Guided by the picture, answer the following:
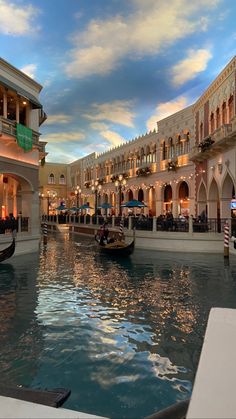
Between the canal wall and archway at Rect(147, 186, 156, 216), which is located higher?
archway at Rect(147, 186, 156, 216)

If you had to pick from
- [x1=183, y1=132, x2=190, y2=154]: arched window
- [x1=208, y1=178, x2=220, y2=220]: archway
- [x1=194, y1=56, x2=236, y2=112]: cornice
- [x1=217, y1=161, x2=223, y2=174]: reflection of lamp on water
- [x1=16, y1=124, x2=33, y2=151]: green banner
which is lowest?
[x1=208, y1=178, x2=220, y2=220]: archway

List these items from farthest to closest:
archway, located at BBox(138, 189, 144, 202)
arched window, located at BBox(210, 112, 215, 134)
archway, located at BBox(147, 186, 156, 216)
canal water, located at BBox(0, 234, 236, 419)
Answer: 1. archway, located at BBox(138, 189, 144, 202)
2. archway, located at BBox(147, 186, 156, 216)
3. arched window, located at BBox(210, 112, 215, 134)
4. canal water, located at BBox(0, 234, 236, 419)

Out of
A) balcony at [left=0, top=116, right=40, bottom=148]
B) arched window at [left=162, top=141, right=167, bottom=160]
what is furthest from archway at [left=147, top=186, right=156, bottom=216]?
balcony at [left=0, top=116, right=40, bottom=148]

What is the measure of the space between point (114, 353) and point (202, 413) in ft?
11.1

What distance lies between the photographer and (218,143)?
1555cm

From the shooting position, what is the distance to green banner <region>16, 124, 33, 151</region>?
13.6 meters

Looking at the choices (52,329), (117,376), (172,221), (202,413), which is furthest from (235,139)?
(202,413)

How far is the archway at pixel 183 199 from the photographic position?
2252 centimetres

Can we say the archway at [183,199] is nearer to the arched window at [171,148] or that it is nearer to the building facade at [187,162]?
the building facade at [187,162]

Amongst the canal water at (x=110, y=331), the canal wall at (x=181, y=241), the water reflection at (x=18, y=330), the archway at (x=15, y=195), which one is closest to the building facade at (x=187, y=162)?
the canal wall at (x=181, y=241)

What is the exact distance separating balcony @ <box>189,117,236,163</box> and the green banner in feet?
25.3

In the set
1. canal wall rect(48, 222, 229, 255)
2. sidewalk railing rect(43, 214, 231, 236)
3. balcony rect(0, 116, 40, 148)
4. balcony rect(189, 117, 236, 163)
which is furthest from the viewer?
sidewalk railing rect(43, 214, 231, 236)

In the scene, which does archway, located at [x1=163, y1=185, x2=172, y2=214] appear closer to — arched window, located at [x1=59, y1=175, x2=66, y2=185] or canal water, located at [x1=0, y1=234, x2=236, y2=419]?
canal water, located at [x1=0, y1=234, x2=236, y2=419]

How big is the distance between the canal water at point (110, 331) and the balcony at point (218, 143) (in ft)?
19.6
